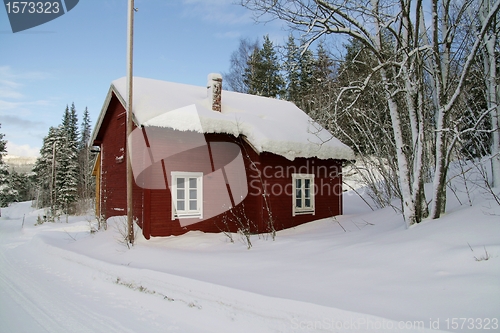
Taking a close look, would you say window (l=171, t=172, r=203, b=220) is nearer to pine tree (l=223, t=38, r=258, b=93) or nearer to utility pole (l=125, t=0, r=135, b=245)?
utility pole (l=125, t=0, r=135, b=245)

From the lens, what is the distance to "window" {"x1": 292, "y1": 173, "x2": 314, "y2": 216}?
507 inches

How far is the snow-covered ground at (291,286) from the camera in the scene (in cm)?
399

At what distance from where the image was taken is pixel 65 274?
8227 mm

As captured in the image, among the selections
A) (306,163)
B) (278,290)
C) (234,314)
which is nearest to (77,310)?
(234,314)

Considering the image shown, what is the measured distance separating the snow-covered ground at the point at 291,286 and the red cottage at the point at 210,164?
2.61 meters

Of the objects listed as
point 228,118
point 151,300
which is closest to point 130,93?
point 228,118

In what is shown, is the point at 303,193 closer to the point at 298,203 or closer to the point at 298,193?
the point at 298,193

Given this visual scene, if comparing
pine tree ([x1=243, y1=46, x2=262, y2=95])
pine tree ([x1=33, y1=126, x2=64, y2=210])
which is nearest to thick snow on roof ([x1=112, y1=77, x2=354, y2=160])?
pine tree ([x1=243, y1=46, x2=262, y2=95])

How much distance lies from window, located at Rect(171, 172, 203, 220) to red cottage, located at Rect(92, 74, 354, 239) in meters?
0.03

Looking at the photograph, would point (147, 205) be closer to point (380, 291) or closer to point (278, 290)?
point (278, 290)

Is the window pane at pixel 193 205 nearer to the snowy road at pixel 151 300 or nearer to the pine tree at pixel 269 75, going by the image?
the snowy road at pixel 151 300

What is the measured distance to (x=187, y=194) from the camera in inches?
441

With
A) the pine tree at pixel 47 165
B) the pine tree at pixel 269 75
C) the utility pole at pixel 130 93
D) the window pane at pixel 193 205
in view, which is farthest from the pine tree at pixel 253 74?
the pine tree at pixel 47 165

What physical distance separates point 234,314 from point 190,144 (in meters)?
7.19
